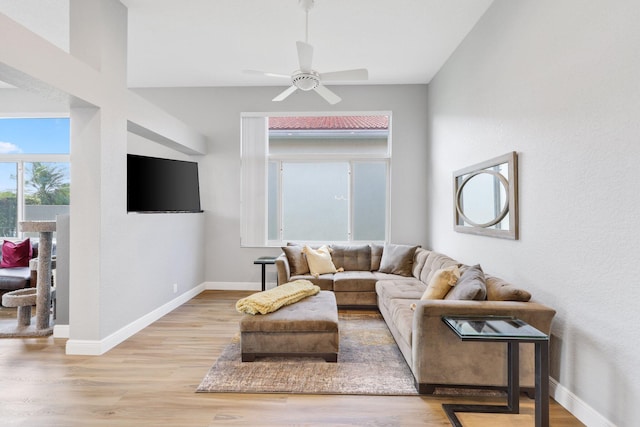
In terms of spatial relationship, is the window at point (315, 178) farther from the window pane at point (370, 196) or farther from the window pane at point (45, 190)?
the window pane at point (45, 190)

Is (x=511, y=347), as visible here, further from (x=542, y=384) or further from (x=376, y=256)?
(x=376, y=256)

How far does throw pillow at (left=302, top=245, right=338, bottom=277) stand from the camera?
15.2 feet

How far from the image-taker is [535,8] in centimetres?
257

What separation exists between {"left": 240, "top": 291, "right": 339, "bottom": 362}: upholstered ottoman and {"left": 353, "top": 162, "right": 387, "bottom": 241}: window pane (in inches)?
A: 111

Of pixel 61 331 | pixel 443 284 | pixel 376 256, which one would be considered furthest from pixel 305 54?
pixel 61 331

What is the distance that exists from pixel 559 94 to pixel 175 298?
4555 mm

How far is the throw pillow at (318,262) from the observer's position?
462cm

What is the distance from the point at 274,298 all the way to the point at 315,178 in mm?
2829

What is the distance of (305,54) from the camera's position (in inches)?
118

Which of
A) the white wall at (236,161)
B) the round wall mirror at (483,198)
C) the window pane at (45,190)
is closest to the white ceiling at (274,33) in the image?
the white wall at (236,161)

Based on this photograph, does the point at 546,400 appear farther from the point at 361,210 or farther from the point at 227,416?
the point at 361,210

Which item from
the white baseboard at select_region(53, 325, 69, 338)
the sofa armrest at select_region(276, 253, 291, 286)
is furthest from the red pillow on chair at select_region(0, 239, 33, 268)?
the sofa armrest at select_region(276, 253, 291, 286)

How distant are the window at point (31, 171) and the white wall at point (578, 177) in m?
6.23

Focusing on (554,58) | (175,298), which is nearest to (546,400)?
(554,58)
